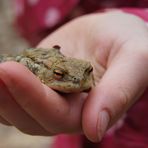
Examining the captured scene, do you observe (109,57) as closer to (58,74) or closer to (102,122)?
(58,74)

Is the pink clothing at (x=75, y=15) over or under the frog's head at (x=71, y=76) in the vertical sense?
under

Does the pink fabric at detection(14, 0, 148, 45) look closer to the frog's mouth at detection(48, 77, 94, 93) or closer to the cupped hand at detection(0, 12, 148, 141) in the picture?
the cupped hand at detection(0, 12, 148, 141)

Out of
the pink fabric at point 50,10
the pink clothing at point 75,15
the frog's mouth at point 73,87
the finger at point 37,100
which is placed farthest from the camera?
the pink fabric at point 50,10

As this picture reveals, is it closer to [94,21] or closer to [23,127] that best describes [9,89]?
[23,127]

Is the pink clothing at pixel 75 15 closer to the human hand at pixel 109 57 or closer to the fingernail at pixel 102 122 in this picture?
the human hand at pixel 109 57

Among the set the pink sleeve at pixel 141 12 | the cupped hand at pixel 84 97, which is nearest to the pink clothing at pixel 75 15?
the pink sleeve at pixel 141 12

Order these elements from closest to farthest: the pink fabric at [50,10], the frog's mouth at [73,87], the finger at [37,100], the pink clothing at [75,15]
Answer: the finger at [37,100]
the frog's mouth at [73,87]
the pink clothing at [75,15]
the pink fabric at [50,10]
